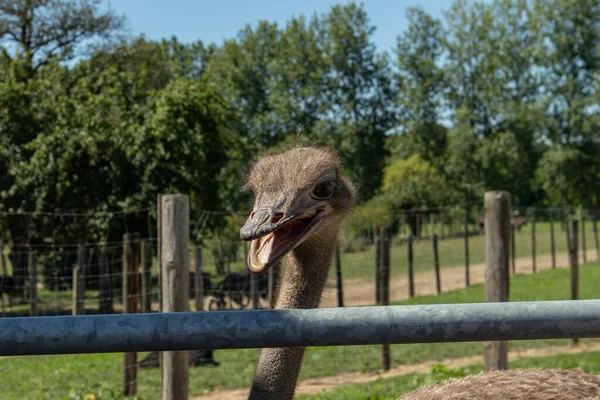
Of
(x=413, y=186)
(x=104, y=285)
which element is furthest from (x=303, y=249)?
(x=413, y=186)

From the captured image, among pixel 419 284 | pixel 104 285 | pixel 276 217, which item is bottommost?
pixel 419 284

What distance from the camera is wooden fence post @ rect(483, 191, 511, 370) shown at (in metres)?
5.07

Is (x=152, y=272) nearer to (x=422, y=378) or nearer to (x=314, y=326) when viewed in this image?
(x=422, y=378)

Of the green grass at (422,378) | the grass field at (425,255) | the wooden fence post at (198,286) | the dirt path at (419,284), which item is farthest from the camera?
the grass field at (425,255)

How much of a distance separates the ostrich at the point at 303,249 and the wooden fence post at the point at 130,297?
4.59 meters

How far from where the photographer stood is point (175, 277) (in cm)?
462

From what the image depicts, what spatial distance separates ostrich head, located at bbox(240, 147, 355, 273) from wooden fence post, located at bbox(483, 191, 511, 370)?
2.61m

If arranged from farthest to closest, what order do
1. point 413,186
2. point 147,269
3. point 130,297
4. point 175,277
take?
point 413,186 → point 147,269 → point 130,297 → point 175,277

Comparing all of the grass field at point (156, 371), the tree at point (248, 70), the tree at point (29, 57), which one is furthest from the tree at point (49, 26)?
the tree at point (248, 70)

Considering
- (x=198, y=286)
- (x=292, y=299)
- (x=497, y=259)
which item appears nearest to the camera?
(x=292, y=299)

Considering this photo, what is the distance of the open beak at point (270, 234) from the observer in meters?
2.06

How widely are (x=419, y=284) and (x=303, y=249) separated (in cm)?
1624

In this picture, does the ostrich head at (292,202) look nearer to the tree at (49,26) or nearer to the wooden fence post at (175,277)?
the wooden fence post at (175,277)

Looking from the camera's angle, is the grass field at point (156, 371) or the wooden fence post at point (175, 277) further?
the grass field at point (156, 371)
